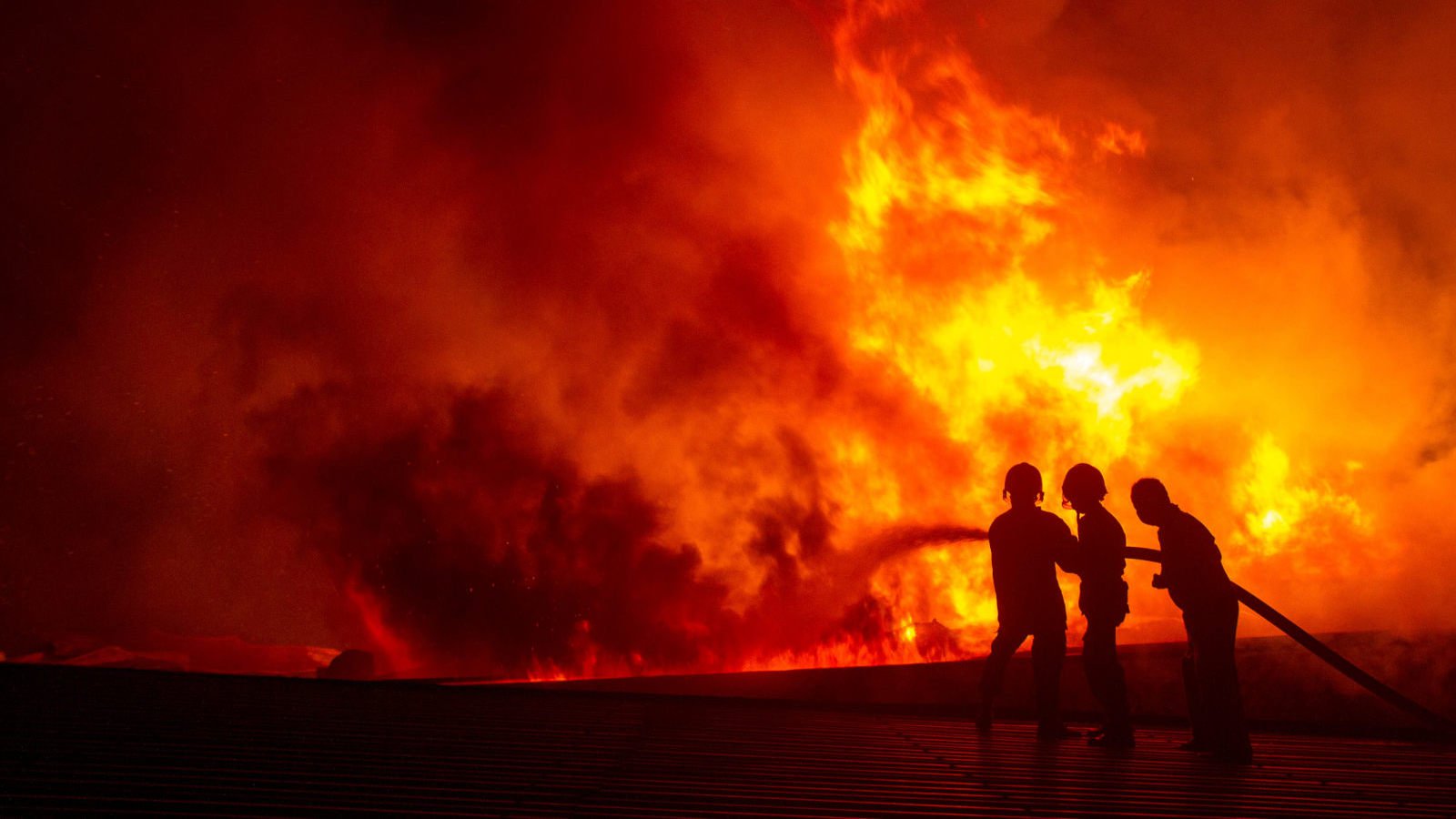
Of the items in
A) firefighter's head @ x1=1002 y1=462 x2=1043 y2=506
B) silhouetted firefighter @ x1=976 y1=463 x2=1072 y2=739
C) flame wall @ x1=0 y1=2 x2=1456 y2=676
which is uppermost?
flame wall @ x1=0 y1=2 x2=1456 y2=676

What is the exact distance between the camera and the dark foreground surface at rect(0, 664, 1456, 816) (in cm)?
258

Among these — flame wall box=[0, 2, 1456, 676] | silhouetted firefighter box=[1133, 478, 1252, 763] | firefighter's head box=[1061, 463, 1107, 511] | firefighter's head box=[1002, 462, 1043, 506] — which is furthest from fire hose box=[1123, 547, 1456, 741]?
flame wall box=[0, 2, 1456, 676]

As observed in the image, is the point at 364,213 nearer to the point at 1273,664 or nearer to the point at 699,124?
the point at 699,124

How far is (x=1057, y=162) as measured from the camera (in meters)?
11.9

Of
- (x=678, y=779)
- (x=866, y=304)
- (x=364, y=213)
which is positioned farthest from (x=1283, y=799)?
(x=364, y=213)

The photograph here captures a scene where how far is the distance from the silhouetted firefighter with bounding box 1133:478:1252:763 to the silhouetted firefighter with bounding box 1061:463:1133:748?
0.28 metres

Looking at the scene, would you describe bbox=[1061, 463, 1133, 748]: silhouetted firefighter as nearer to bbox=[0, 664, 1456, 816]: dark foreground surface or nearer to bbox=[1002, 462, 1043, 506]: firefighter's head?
bbox=[1002, 462, 1043, 506]: firefighter's head

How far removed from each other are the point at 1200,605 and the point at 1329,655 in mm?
1155

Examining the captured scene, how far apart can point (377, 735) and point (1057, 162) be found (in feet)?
34.1

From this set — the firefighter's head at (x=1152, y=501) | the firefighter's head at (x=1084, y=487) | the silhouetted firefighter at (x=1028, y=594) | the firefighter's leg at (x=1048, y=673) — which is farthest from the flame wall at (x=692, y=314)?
the firefighter's head at (x=1152, y=501)

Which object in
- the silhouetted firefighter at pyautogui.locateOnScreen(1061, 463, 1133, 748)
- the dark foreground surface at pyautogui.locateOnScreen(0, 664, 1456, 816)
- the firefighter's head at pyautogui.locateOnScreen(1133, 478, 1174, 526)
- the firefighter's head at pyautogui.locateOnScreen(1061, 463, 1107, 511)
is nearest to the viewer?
the dark foreground surface at pyautogui.locateOnScreen(0, 664, 1456, 816)

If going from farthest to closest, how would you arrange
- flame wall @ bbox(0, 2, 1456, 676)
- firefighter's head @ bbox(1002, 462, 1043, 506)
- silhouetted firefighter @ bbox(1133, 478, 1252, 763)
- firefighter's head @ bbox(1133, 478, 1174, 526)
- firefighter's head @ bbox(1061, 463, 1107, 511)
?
flame wall @ bbox(0, 2, 1456, 676), firefighter's head @ bbox(1002, 462, 1043, 506), firefighter's head @ bbox(1061, 463, 1107, 511), firefighter's head @ bbox(1133, 478, 1174, 526), silhouetted firefighter @ bbox(1133, 478, 1252, 763)

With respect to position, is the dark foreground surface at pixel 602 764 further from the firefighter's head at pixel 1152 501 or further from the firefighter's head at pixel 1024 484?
the firefighter's head at pixel 1024 484

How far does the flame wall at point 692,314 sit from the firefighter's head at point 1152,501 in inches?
287
